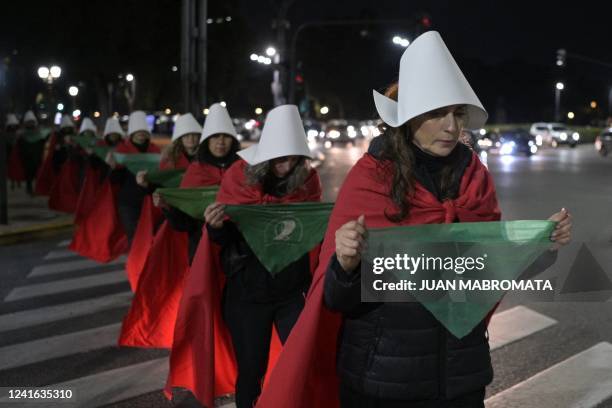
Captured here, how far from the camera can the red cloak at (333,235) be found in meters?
2.62

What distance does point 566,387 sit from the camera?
17.9 ft

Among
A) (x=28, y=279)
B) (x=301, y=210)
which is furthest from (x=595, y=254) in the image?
(x=28, y=279)

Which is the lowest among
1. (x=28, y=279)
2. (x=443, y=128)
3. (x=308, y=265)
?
(x=28, y=279)

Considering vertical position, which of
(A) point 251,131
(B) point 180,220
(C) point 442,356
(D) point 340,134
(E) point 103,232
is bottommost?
(E) point 103,232

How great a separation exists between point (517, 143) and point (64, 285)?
37863 mm

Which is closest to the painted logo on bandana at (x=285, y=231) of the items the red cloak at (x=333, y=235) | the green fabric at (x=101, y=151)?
the red cloak at (x=333, y=235)

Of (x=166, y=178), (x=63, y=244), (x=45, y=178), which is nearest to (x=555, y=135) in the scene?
(x=45, y=178)

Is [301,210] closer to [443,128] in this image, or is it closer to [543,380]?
[443,128]

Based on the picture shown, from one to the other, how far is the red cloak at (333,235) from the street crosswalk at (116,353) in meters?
2.52

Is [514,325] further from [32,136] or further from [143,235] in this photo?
[32,136]

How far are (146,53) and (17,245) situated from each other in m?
31.3

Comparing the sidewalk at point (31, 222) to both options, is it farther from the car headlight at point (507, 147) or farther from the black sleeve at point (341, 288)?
the car headlight at point (507, 147)

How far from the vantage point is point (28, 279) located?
973cm

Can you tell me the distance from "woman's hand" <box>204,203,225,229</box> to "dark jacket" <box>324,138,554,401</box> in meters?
1.74
